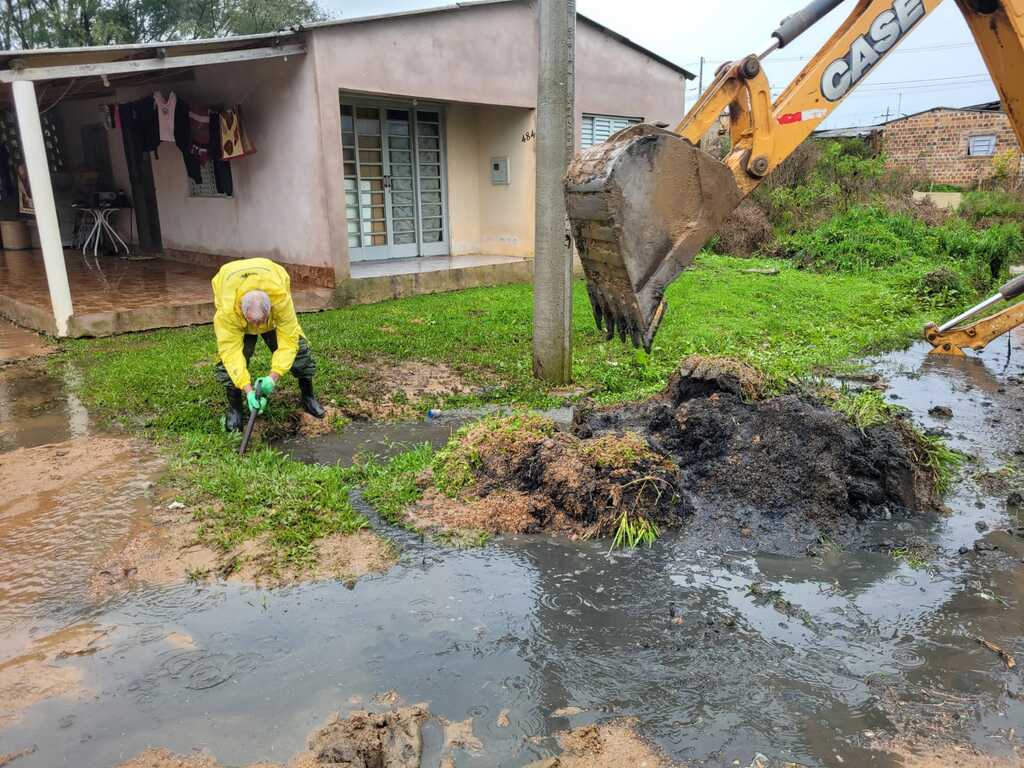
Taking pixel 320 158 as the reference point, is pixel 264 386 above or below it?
below

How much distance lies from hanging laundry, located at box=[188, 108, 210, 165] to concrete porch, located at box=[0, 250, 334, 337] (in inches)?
76.1

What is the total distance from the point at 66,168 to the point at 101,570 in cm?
1508

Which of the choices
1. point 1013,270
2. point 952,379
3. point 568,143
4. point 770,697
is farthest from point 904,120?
point 770,697

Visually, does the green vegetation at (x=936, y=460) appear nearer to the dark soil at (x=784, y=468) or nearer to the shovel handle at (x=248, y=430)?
the dark soil at (x=784, y=468)

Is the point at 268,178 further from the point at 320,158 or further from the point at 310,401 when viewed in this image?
the point at 310,401

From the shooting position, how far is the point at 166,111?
38.7 feet

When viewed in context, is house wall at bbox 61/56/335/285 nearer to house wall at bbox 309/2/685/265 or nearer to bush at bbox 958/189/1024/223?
house wall at bbox 309/2/685/265

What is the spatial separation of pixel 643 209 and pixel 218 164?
10.3m

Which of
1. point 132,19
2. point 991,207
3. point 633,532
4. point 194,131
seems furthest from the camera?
point 132,19

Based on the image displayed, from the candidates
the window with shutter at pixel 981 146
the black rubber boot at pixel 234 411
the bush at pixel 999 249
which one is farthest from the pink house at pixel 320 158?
A: the window with shutter at pixel 981 146

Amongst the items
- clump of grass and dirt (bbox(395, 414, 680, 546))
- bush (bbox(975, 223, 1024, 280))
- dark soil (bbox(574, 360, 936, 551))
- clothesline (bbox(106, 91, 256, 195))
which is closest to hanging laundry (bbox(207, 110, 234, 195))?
clothesline (bbox(106, 91, 256, 195))

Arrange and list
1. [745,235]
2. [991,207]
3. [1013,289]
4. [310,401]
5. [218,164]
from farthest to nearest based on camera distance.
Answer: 1. [991,207]
2. [745,235]
3. [218,164]
4. [1013,289]
5. [310,401]

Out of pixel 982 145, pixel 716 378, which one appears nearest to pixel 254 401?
pixel 716 378

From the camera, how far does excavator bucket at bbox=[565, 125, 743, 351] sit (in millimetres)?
3625
